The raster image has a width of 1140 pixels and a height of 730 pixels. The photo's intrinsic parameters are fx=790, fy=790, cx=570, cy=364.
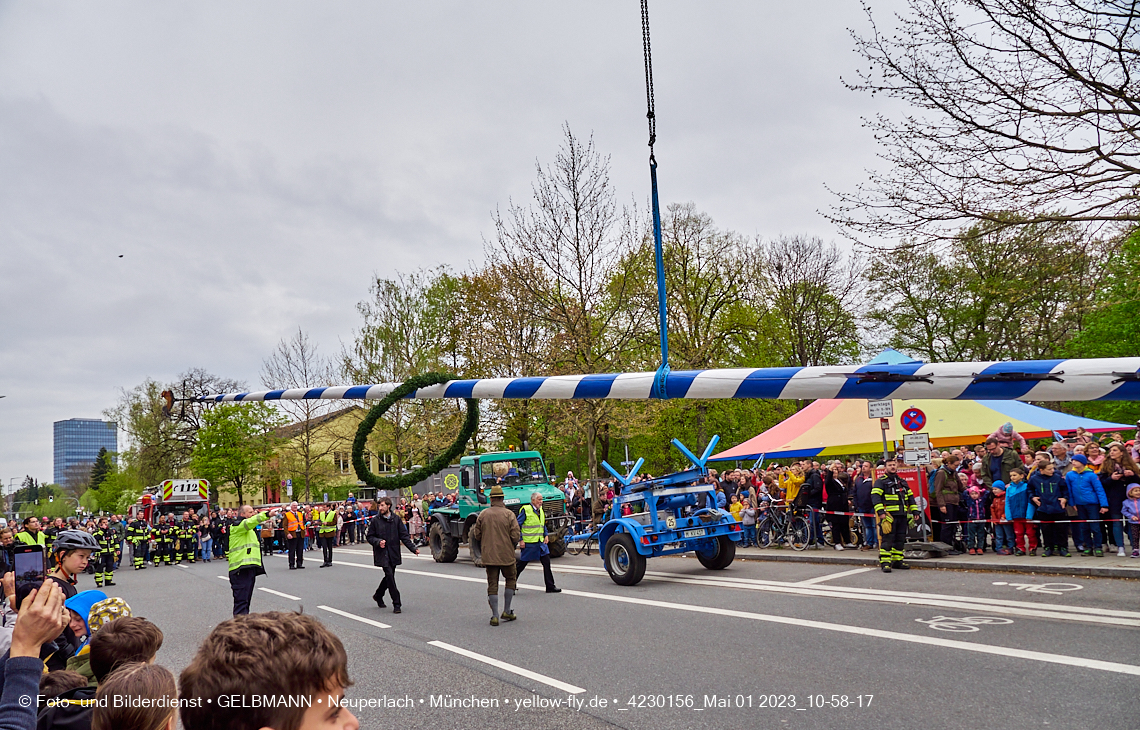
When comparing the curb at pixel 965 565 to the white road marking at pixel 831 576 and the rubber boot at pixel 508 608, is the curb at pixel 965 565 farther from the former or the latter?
the rubber boot at pixel 508 608

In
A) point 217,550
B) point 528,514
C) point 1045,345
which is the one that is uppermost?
point 1045,345

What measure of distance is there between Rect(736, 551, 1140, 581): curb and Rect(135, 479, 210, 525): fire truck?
30.5 metres

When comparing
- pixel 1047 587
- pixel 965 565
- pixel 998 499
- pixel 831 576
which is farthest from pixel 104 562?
pixel 1047 587

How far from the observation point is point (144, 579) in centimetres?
2152

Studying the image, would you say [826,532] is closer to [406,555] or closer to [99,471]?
[406,555]

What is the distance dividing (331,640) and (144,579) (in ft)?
76.3

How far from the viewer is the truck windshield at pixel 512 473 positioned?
66.0ft

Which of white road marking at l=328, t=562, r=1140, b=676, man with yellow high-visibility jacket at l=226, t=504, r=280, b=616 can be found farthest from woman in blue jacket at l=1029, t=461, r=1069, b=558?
man with yellow high-visibility jacket at l=226, t=504, r=280, b=616

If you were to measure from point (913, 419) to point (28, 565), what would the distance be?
14.9 metres

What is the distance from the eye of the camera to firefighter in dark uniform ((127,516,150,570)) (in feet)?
87.5

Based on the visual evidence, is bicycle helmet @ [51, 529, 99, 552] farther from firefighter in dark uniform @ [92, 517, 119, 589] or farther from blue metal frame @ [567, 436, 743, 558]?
firefighter in dark uniform @ [92, 517, 119, 589]

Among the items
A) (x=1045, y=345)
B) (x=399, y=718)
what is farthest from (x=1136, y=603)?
(x=1045, y=345)

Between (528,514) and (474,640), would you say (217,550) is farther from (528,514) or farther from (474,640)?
(474,640)

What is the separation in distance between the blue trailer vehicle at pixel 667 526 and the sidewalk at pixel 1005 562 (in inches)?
88.6
